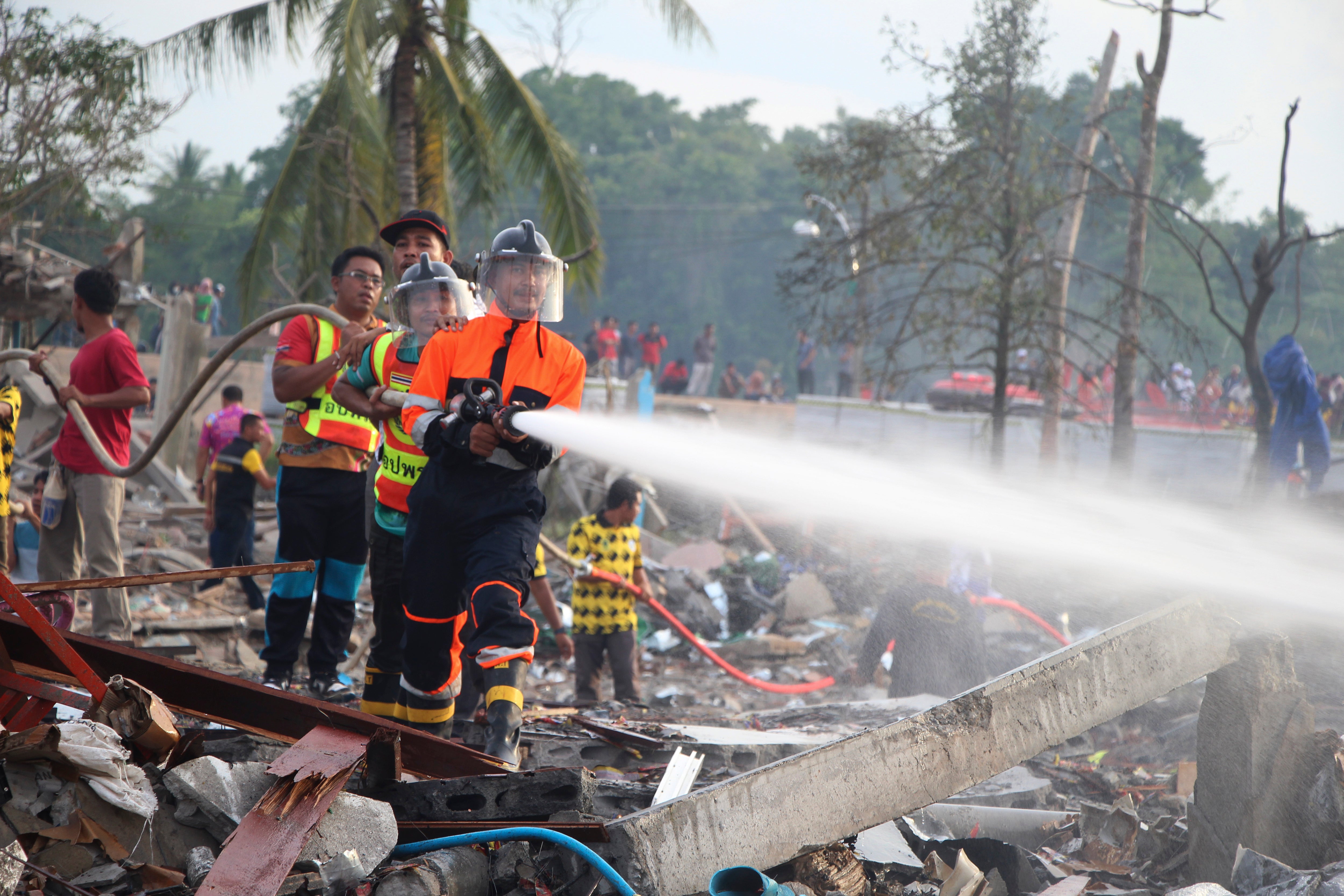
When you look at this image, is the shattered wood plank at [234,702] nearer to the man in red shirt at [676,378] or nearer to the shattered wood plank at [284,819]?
the shattered wood plank at [284,819]

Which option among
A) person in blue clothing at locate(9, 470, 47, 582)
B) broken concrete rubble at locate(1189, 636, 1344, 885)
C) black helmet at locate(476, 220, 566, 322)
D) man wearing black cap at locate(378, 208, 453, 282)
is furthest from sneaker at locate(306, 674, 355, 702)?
person in blue clothing at locate(9, 470, 47, 582)

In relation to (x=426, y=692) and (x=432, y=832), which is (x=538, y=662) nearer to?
(x=426, y=692)

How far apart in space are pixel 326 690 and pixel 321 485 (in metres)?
1.09

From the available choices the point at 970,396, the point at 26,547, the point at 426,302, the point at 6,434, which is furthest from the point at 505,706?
the point at 970,396

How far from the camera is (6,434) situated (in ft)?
18.3

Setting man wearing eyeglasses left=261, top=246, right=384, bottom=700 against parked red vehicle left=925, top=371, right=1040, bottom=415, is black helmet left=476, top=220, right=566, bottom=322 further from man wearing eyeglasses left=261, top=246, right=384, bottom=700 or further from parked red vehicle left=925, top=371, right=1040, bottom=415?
parked red vehicle left=925, top=371, right=1040, bottom=415

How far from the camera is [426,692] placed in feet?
13.1

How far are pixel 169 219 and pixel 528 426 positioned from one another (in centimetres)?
5045

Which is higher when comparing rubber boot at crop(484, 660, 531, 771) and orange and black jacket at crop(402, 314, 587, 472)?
orange and black jacket at crop(402, 314, 587, 472)

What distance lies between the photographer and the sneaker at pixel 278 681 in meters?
5.12

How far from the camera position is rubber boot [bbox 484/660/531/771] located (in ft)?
11.6

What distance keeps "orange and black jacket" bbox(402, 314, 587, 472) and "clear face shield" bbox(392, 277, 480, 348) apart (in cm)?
51

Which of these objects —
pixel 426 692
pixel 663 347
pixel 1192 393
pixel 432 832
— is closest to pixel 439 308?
pixel 426 692

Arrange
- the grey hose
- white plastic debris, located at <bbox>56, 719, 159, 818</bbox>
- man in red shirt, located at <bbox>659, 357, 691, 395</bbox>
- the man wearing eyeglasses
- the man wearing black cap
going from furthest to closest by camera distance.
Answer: man in red shirt, located at <bbox>659, 357, 691, 395</bbox>, the grey hose, the man wearing eyeglasses, the man wearing black cap, white plastic debris, located at <bbox>56, 719, 159, 818</bbox>
